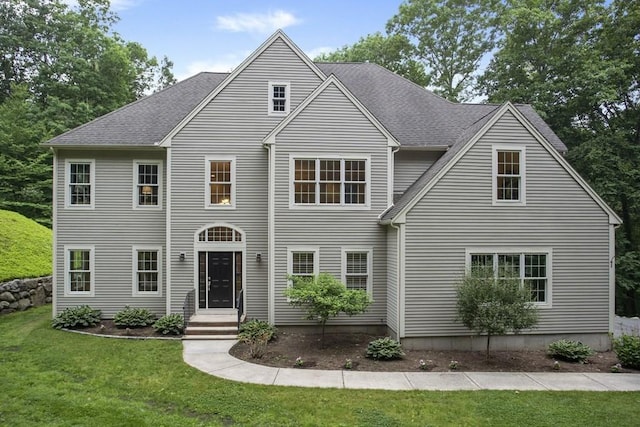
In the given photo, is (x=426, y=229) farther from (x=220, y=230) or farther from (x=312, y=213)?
(x=220, y=230)

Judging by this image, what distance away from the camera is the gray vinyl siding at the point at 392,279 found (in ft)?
38.4

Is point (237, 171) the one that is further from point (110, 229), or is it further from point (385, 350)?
point (385, 350)

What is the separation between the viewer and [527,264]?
39.3 ft

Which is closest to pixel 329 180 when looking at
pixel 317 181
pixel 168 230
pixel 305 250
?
pixel 317 181

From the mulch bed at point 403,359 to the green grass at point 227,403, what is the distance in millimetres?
1644

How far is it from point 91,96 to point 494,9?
104 ft

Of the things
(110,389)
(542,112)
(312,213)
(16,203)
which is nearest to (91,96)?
(16,203)

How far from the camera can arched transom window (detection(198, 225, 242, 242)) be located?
13.6 metres

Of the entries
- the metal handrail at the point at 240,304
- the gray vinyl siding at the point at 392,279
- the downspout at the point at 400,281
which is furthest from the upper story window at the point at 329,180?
the metal handrail at the point at 240,304

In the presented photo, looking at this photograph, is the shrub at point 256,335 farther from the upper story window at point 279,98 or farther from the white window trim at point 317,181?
the upper story window at point 279,98

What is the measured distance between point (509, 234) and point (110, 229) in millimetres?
13546

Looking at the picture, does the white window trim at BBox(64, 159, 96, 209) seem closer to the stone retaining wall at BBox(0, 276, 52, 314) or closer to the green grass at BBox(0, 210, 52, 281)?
the green grass at BBox(0, 210, 52, 281)

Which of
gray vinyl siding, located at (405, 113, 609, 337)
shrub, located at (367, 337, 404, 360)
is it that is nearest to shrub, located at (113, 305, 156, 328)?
shrub, located at (367, 337, 404, 360)

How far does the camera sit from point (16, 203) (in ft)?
77.0
